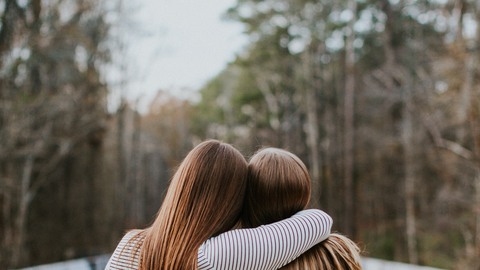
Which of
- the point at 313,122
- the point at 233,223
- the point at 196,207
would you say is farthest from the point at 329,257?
the point at 313,122

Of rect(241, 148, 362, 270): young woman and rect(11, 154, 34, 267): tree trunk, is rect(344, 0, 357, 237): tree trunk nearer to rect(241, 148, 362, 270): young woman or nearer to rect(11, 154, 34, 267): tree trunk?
rect(11, 154, 34, 267): tree trunk

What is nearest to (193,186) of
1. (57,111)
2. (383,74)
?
(57,111)

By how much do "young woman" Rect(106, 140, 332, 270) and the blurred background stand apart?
505cm

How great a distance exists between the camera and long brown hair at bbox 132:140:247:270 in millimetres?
997

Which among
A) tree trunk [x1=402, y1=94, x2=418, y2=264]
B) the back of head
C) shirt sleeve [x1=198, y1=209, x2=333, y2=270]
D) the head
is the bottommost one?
tree trunk [x1=402, y1=94, x2=418, y2=264]

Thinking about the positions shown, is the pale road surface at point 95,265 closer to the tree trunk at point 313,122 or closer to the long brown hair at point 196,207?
the long brown hair at point 196,207

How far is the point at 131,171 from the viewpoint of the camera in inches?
558

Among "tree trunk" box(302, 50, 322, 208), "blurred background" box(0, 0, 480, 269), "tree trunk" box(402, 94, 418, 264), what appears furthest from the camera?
"tree trunk" box(302, 50, 322, 208)

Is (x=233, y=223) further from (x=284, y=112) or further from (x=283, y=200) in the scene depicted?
(x=284, y=112)

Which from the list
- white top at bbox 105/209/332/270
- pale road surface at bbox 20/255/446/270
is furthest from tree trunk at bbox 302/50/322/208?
white top at bbox 105/209/332/270

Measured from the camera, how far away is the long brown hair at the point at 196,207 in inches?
39.3

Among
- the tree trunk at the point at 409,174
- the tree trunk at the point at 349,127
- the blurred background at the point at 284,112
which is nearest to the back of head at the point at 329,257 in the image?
the blurred background at the point at 284,112

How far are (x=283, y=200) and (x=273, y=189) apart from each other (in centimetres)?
6

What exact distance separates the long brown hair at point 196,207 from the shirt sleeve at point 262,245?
0.06 metres
